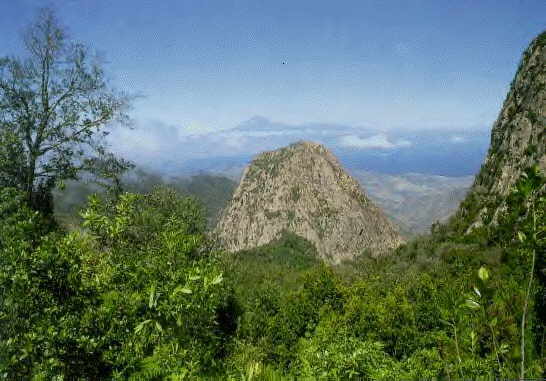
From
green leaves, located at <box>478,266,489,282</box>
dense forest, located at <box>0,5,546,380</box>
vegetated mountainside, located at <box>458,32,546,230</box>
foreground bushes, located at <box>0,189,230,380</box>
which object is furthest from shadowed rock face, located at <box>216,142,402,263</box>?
green leaves, located at <box>478,266,489,282</box>

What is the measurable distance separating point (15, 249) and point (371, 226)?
157 metres

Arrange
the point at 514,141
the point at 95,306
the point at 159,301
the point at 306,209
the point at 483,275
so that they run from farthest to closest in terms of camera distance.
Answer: the point at 306,209 < the point at 514,141 < the point at 95,306 < the point at 159,301 < the point at 483,275

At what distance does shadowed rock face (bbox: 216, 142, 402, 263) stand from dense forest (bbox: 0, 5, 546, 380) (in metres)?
119

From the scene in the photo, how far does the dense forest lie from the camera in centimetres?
559

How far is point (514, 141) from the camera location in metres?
45.3

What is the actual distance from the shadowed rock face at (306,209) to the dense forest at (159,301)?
119m

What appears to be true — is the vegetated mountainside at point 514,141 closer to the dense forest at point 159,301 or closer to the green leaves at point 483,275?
the dense forest at point 159,301

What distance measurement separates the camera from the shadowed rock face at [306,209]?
5812 inches

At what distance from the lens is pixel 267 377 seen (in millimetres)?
4770

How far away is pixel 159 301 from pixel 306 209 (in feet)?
491

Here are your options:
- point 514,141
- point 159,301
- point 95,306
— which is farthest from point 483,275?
point 514,141

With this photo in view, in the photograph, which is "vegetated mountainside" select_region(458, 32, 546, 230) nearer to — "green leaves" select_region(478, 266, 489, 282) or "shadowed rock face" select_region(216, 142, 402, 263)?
"green leaves" select_region(478, 266, 489, 282)

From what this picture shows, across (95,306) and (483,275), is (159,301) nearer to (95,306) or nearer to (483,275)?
(95,306)

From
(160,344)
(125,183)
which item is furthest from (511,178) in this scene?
(160,344)
